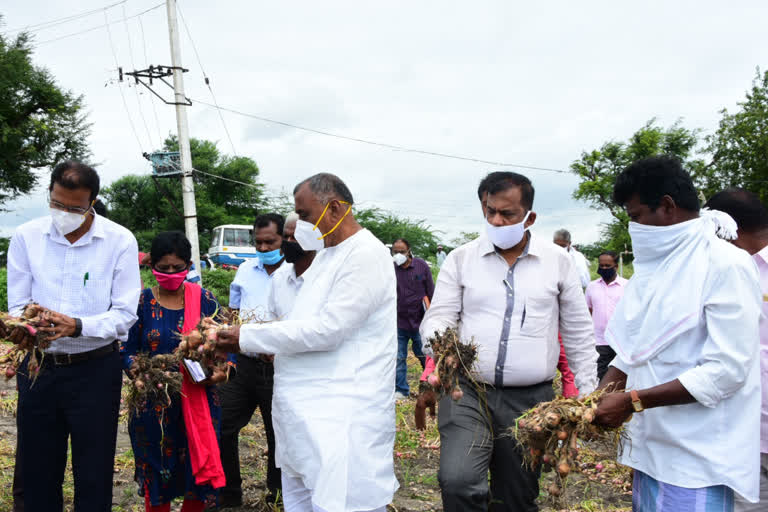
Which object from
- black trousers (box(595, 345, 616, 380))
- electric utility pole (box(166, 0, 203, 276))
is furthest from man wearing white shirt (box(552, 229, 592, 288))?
electric utility pole (box(166, 0, 203, 276))

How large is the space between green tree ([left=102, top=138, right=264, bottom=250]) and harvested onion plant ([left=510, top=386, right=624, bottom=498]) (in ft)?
140

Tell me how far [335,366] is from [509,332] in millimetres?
1053

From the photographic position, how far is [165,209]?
165 feet

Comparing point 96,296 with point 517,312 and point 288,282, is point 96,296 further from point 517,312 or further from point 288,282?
point 517,312

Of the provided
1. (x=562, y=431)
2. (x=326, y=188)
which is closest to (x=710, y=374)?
(x=562, y=431)

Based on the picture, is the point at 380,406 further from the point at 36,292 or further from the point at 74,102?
the point at 74,102

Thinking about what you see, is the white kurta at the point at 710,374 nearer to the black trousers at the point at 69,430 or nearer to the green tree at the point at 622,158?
the black trousers at the point at 69,430

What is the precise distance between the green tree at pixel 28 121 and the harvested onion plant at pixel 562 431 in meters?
28.3

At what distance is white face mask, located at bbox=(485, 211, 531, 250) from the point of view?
3318mm

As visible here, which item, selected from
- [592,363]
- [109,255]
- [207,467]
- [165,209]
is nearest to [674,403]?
[592,363]

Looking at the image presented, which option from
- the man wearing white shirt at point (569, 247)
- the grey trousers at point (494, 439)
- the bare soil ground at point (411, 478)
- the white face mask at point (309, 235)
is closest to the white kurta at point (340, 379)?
the white face mask at point (309, 235)

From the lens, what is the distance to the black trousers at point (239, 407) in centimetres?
456

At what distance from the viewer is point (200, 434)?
12.5ft

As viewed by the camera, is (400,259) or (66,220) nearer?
(66,220)
